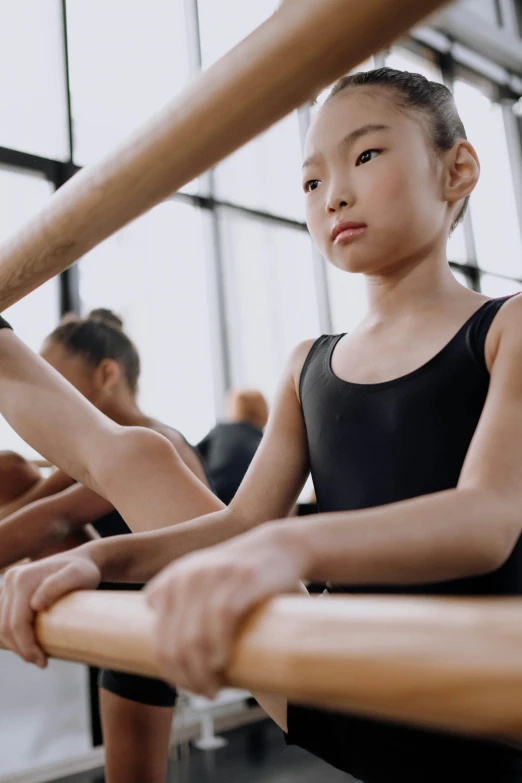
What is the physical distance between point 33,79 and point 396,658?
294 centimetres

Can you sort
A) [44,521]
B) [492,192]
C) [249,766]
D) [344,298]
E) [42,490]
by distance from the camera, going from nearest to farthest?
[44,521], [42,490], [249,766], [344,298], [492,192]

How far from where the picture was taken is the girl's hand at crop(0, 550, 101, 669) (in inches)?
17.1

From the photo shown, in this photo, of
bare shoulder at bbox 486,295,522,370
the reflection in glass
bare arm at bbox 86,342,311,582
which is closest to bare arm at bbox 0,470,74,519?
bare arm at bbox 86,342,311,582

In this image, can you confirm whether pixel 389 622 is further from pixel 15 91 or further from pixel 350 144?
pixel 15 91

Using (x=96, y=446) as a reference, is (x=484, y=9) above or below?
above

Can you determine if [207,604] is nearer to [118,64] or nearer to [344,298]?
[118,64]

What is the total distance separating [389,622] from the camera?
0.23 meters

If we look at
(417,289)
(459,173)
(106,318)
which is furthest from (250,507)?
(106,318)

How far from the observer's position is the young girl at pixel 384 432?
0.44m

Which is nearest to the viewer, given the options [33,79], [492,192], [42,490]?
[42,490]

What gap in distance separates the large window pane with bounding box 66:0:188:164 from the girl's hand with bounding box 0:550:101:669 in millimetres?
2534

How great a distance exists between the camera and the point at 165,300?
9.68 ft

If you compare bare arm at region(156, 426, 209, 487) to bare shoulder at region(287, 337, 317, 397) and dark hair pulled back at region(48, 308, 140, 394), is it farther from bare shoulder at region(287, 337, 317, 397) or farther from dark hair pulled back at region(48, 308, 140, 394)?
bare shoulder at region(287, 337, 317, 397)

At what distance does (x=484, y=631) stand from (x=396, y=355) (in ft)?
1.55
